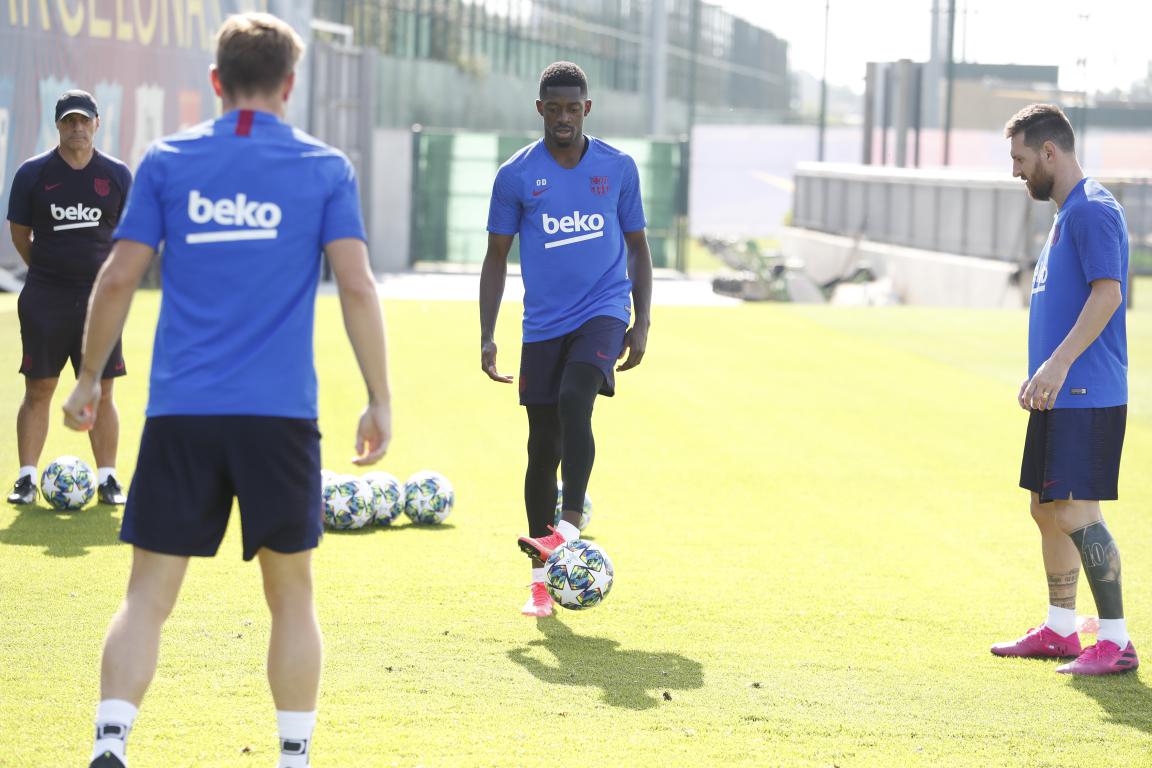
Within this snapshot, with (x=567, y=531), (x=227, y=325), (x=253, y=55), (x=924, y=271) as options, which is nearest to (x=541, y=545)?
(x=567, y=531)

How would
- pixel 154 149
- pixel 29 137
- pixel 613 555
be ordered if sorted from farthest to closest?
pixel 29 137
pixel 613 555
pixel 154 149

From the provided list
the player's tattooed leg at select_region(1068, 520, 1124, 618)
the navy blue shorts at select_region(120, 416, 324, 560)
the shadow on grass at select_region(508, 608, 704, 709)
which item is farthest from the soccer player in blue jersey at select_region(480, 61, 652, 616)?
the navy blue shorts at select_region(120, 416, 324, 560)

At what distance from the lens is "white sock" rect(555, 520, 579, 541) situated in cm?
684

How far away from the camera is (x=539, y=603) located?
278 inches

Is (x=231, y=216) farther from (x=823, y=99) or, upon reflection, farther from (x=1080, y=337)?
(x=823, y=99)

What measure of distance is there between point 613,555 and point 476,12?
49.2m

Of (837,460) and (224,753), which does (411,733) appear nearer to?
(224,753)

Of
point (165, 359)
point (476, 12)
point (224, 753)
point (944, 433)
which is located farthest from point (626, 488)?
point (476, 12)

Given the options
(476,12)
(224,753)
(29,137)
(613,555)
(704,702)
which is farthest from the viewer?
(476,12)

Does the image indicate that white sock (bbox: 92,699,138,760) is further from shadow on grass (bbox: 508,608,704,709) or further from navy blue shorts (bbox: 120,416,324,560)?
shadow on grass (bbox: 508,608,704,709)

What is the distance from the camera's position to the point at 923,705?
580 cm

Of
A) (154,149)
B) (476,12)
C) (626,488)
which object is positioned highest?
(476,12)

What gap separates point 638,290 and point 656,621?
4.87 feet

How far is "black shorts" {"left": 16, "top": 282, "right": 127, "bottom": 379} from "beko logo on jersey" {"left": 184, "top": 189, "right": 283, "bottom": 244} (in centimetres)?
491
